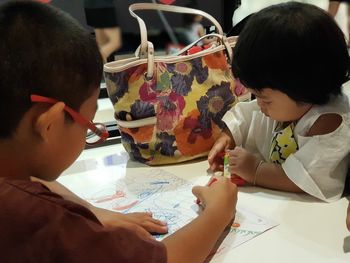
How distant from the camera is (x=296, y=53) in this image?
0.79 m

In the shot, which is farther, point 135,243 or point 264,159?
point 264,159

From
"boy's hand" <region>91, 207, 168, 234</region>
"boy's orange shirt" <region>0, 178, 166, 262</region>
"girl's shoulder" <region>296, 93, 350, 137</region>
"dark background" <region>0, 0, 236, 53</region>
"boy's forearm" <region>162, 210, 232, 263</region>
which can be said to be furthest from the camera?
"dark background" <region>0, 0, 236, 53</region>

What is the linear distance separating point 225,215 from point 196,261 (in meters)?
0.12

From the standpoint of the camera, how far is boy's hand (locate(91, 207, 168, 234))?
0.71m

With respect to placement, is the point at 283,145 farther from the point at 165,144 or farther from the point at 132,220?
the point at 132,220

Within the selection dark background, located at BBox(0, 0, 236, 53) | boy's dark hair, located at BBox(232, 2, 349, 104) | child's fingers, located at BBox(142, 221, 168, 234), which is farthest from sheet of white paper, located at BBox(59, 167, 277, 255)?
dark background, located at BBox(0, 0, 236, 53)

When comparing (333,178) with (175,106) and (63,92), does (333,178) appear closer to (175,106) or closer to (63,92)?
(175,106)

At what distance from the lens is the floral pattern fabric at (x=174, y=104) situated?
0.94 metres

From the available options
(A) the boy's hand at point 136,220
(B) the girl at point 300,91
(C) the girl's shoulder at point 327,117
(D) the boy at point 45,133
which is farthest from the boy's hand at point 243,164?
(D) the boy at point 45,133

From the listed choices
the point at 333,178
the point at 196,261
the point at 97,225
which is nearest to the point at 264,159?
the point at 333,178

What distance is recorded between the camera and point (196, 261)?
0.61 metres

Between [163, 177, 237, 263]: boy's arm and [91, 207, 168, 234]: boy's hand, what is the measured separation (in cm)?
7

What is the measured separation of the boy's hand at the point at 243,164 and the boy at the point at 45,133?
318mm

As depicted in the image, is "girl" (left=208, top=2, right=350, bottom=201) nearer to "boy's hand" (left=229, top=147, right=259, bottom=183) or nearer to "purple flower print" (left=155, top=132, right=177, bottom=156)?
"boy's hand" (left=229, top=147, right=259, bottom=183)
